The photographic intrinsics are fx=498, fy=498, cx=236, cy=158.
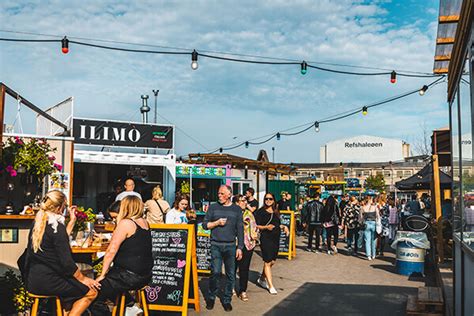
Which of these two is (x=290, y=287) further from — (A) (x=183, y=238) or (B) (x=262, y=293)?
(A) (x=183, y=238)

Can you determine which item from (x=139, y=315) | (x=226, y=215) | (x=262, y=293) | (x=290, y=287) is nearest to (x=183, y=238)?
(x=226, y=215)

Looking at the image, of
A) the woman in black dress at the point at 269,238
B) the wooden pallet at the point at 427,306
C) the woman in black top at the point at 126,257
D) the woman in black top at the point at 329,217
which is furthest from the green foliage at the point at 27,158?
the woman in black top at the point at 329,217

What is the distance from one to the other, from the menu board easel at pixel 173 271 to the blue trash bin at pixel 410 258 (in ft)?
16.1

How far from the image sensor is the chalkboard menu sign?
360 inches

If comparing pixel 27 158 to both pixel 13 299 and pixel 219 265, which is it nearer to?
pixel 13 299

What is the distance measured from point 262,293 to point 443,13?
5096mm

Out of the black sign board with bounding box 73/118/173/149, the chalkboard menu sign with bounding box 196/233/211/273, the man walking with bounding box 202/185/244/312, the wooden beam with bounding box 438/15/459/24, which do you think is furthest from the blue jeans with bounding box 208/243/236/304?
the black sign board with bounding box 73/118/173/149

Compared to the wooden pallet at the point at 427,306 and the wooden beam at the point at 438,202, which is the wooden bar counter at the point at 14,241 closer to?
the wooden pallet at the point at 427,306

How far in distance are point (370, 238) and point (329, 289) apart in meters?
4.21

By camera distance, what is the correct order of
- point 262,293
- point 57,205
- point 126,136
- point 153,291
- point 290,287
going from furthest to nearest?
point 126,136 < point 290,287 < point 262,293 < point 153,291 < point 57,205

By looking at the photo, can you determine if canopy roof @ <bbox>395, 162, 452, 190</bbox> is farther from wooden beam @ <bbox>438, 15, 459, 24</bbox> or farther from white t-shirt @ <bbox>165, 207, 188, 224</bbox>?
wooden beam @ <bbox>438, 15, 459, 24</bbox>

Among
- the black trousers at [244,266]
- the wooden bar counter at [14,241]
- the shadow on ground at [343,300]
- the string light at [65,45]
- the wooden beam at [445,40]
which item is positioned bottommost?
the shadow on ground at [343,300]

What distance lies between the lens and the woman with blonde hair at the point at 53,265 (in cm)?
455

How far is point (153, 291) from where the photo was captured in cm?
648
